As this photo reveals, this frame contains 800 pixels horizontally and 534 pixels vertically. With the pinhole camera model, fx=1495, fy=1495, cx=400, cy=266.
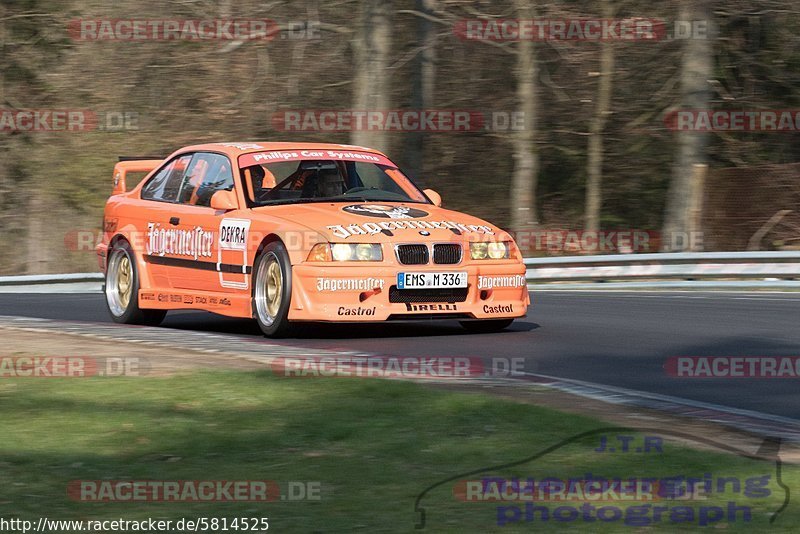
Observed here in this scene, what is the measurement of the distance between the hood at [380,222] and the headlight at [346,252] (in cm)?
4

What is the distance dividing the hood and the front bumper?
232mm

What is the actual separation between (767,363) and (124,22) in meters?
25.0

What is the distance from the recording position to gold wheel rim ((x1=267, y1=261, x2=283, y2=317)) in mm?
11180

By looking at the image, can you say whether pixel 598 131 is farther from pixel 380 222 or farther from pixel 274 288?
pixel 274 288

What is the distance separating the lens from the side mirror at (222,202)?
11.8 m

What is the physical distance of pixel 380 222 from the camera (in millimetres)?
11289

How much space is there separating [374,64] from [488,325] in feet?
39.7
